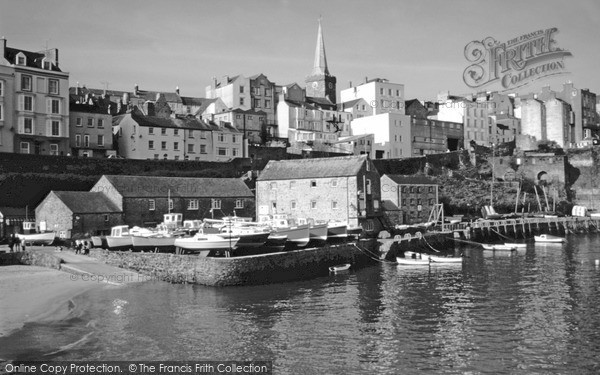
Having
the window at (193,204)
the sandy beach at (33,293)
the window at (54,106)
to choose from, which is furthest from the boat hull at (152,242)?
the window at (54,106)

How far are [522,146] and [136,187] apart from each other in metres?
73.3

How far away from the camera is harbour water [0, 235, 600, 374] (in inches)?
741

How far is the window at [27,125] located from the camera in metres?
53.4

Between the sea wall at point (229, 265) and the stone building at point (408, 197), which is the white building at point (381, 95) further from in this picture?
the sea wall at point (229, 265)

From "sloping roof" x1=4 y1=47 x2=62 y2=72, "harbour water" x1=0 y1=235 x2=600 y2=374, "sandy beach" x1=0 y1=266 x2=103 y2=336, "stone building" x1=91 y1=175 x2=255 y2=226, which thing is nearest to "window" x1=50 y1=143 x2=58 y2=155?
"sloping roof" x1=4 y1=47 x2=62 y2=72

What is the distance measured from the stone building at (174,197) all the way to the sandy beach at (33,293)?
13.2 metres

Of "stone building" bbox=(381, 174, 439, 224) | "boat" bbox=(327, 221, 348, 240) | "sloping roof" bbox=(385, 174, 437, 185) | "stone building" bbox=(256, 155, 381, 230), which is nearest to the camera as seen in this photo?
"boat" bbox=(327, 221, 348, 240)

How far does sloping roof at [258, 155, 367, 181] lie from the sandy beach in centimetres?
2344

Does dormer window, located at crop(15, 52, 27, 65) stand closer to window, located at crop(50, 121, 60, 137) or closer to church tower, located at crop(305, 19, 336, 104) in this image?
window, located at crop(50, 121, 60, 137)

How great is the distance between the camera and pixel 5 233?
145 feet

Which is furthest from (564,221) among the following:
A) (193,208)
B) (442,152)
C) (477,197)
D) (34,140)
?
(34,140)

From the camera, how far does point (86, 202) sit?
149 feet

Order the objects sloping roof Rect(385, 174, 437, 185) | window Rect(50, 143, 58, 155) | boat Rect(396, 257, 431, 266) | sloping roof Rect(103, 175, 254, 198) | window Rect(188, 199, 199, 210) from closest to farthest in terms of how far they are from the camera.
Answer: boat Rect(396, 257, 431, 266)
sloping roof Rect(103, 175, 254, 198)
window Rect(188, 199, 199, 210)
window Rect(50, 143, 58, 155)
sloping roof Rect(385, 174, 437, 185)

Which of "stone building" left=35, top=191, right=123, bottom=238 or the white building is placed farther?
the white building
